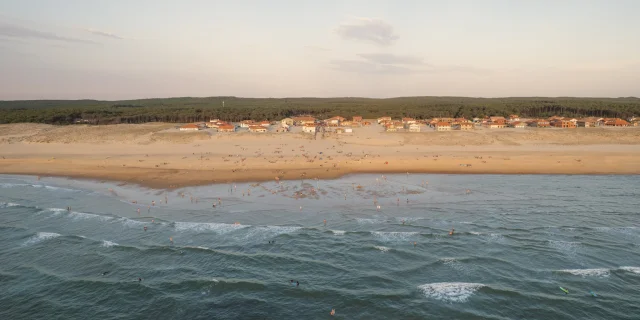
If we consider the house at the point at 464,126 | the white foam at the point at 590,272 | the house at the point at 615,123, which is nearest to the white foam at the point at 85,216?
the white foam at the point at 590,272

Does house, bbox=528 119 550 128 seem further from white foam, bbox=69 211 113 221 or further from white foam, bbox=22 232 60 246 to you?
white foam, bbox=22 232 60 246

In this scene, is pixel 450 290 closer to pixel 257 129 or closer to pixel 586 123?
pixel 257 129

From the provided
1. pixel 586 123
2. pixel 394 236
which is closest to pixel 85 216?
pixel 394 236

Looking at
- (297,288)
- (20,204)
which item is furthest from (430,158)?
(20,204)

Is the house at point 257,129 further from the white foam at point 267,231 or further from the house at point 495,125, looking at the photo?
the white foam at point 267,231

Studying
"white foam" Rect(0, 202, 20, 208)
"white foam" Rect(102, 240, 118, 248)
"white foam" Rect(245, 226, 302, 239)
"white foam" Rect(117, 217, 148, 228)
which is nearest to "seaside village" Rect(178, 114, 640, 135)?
"white foam" Rect(0, 202, 20, 208)

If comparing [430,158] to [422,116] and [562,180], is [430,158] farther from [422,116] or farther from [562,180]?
[422,116]

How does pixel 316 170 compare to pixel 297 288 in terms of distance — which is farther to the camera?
pixel 316 170
